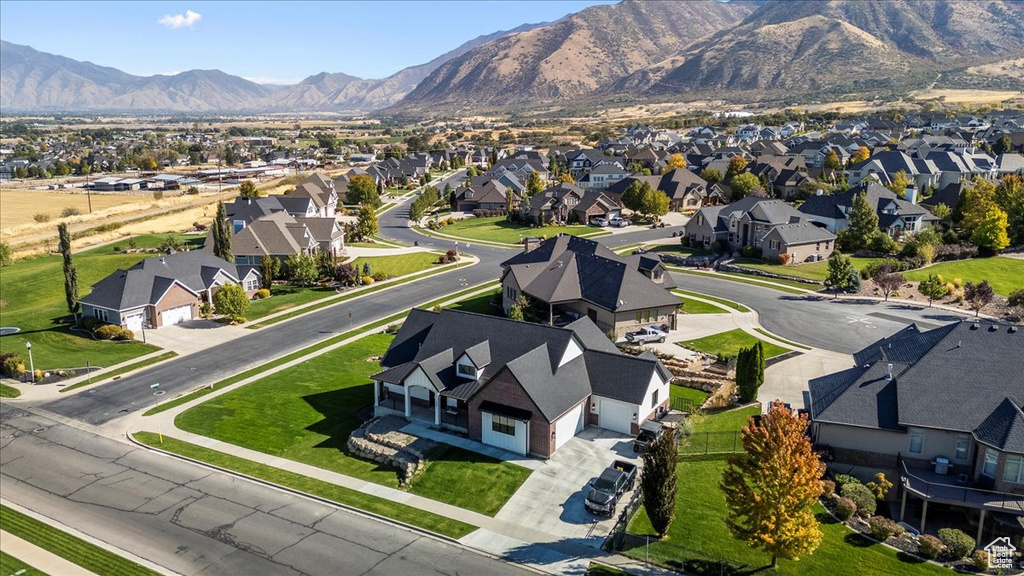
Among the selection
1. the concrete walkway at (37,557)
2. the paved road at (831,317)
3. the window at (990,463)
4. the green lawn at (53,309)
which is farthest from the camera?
the green lawn at (53,309)

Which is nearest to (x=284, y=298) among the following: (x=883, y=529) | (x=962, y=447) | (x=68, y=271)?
(x=68, y=271)

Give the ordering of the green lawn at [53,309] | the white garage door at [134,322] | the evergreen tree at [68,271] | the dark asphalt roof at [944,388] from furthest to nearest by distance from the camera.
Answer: the white garage door at [134,322] → the evergreen tree at [68,271] → the green lawn at [53,309] → the dark asphalt roof at [944,388]

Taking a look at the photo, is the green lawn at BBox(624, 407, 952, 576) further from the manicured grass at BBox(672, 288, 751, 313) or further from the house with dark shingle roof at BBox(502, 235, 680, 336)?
the manicured grass at BBox(672, 288, 751, 313)

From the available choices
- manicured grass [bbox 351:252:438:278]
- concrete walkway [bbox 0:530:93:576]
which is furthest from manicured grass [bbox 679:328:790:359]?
concrete walkway [bbox 0:530:93:576]

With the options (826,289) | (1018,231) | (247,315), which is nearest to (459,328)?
(247,315)

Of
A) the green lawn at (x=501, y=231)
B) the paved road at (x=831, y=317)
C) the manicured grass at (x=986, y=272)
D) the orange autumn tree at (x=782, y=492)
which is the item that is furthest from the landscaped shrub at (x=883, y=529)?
the green lawn at (x=501, y=231)

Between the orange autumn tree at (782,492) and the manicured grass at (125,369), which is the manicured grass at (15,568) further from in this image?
the orange autumn tree at (782,492)

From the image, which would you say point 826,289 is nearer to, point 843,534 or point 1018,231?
point 1018,231
